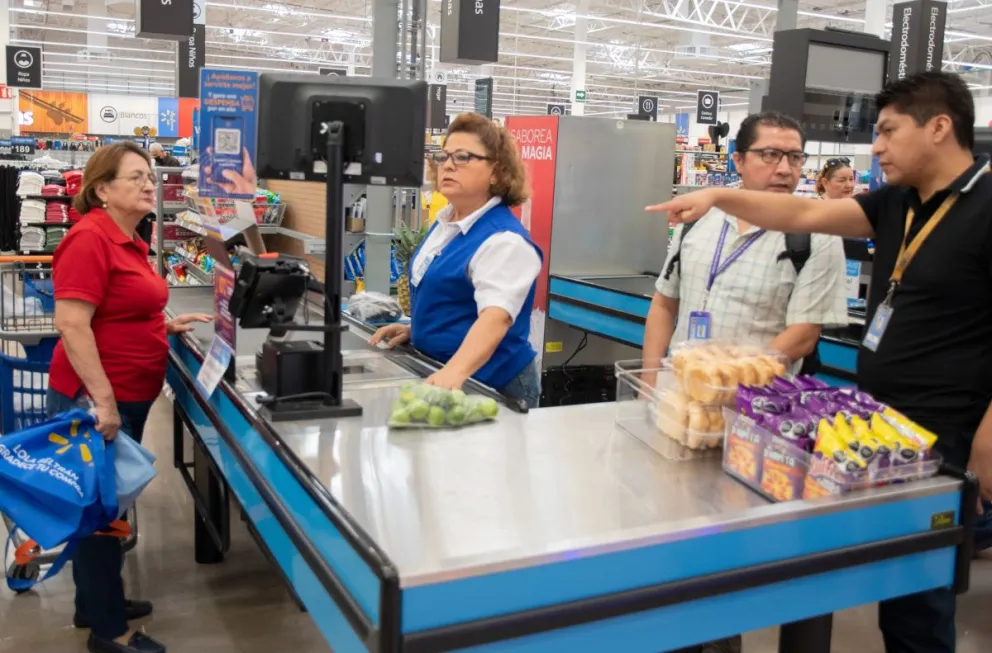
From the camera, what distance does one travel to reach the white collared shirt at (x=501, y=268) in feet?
8.32

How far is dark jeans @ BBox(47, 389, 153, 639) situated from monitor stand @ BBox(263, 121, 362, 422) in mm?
1093

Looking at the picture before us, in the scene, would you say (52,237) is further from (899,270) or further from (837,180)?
(899,270)

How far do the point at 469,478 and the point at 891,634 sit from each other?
117 centimetres

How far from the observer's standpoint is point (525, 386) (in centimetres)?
292

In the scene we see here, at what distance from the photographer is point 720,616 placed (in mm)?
1613

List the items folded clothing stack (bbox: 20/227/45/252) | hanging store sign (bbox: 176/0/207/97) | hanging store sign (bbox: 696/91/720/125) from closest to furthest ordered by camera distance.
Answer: folded clothing stack (bbox: 20/227/45/252), hanging store sign (bbox: 176/0/207/97), hanging store sign (bbox: 696/91/720/125)

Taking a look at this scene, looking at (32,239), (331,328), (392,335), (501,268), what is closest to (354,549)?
(331,328)

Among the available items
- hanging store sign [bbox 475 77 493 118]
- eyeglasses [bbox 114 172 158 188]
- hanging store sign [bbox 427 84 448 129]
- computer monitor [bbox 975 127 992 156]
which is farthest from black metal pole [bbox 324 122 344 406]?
hanging store sign [bbox 427 84 448 129]

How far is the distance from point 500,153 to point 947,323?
132cm

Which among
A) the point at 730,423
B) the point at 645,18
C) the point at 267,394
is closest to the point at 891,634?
the point at 730,423

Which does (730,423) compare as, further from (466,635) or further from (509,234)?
(509,234)

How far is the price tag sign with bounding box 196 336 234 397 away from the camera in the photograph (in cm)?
232

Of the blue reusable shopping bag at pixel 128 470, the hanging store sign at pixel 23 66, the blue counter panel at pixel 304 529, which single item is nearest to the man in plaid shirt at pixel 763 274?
the blue counter panel at pixel 304 529

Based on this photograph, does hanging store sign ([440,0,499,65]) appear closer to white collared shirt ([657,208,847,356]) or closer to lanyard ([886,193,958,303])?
white collared shirt ([657,208,847,356])
